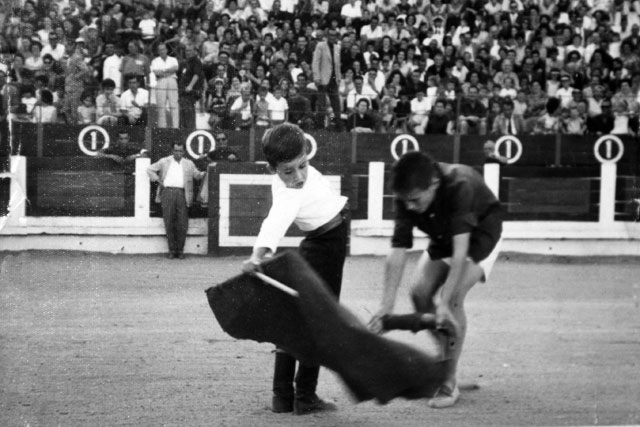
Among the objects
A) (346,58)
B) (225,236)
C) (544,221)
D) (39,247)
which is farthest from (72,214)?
(544,221)

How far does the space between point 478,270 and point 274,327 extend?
118 centimetres

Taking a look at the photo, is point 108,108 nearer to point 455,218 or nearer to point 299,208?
point 299,208

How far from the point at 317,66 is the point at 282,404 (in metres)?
A: 9.07

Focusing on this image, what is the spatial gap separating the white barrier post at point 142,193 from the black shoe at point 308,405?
7692mm

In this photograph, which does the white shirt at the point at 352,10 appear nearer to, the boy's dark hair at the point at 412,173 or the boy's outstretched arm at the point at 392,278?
the boy's outstretched arm at the point at 392,278

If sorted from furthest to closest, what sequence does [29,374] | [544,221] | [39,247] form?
[544,221]
[39,247]
[29,374]

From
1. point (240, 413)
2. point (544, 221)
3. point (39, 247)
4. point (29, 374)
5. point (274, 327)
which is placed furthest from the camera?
point (544, 221)

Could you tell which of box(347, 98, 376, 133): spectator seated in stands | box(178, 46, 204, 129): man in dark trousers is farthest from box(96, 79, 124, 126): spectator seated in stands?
box(347, 98, 376, 133): spectator seated in stands

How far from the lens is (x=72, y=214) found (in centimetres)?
1231

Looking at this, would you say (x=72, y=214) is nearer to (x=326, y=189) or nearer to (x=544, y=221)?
(x=544, y=221)

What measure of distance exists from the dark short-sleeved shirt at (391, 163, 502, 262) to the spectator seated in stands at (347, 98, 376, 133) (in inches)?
317

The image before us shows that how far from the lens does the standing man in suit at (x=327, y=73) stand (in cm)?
1316

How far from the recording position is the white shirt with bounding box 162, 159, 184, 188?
12328 millimetres

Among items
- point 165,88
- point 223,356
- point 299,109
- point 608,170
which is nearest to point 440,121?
point 299,109
